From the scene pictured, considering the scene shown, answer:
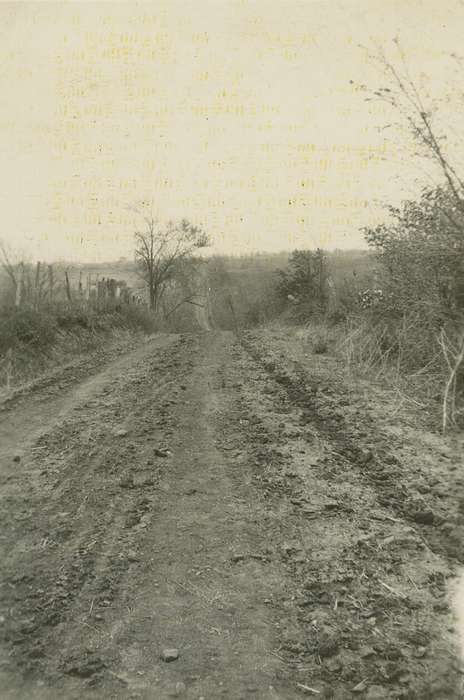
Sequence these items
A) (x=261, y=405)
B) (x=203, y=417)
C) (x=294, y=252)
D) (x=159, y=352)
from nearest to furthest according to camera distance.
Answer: (x=203, y=417), (x=261, y=405), (x=159, y=352), (x=294, y=252)

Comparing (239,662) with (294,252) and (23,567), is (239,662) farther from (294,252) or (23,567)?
(294,252)

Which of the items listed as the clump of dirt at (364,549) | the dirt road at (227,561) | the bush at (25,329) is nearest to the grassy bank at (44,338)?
the bush at (25,329)

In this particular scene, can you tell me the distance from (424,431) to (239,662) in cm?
327

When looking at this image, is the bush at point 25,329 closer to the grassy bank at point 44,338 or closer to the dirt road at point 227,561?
the grassy bank at point 44,338

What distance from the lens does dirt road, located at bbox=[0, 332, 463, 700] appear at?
2.32 metres

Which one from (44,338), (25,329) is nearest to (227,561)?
(25,329)

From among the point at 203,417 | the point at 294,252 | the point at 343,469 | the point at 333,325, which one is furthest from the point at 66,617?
the point at 294,252

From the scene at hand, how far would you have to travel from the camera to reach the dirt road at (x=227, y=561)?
2.32m

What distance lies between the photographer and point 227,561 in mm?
3102

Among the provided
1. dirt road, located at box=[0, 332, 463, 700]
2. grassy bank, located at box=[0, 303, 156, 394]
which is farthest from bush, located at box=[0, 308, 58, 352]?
dirt road, located at box=[0, 332, 463, 700]

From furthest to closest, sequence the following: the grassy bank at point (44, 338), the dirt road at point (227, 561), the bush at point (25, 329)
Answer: the bush at point (25, 329) < the grassy bank at point (44, 338) < the dirt road at point (227, 561)

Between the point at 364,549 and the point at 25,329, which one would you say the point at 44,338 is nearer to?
the point at 25,329

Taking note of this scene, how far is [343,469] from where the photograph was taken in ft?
14.3

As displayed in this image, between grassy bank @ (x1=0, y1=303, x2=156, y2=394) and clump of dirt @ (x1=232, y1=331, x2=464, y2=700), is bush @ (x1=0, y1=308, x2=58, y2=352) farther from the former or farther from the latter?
clump of dirt @ (x1=232, y1=331, x2=464, y2=700)
